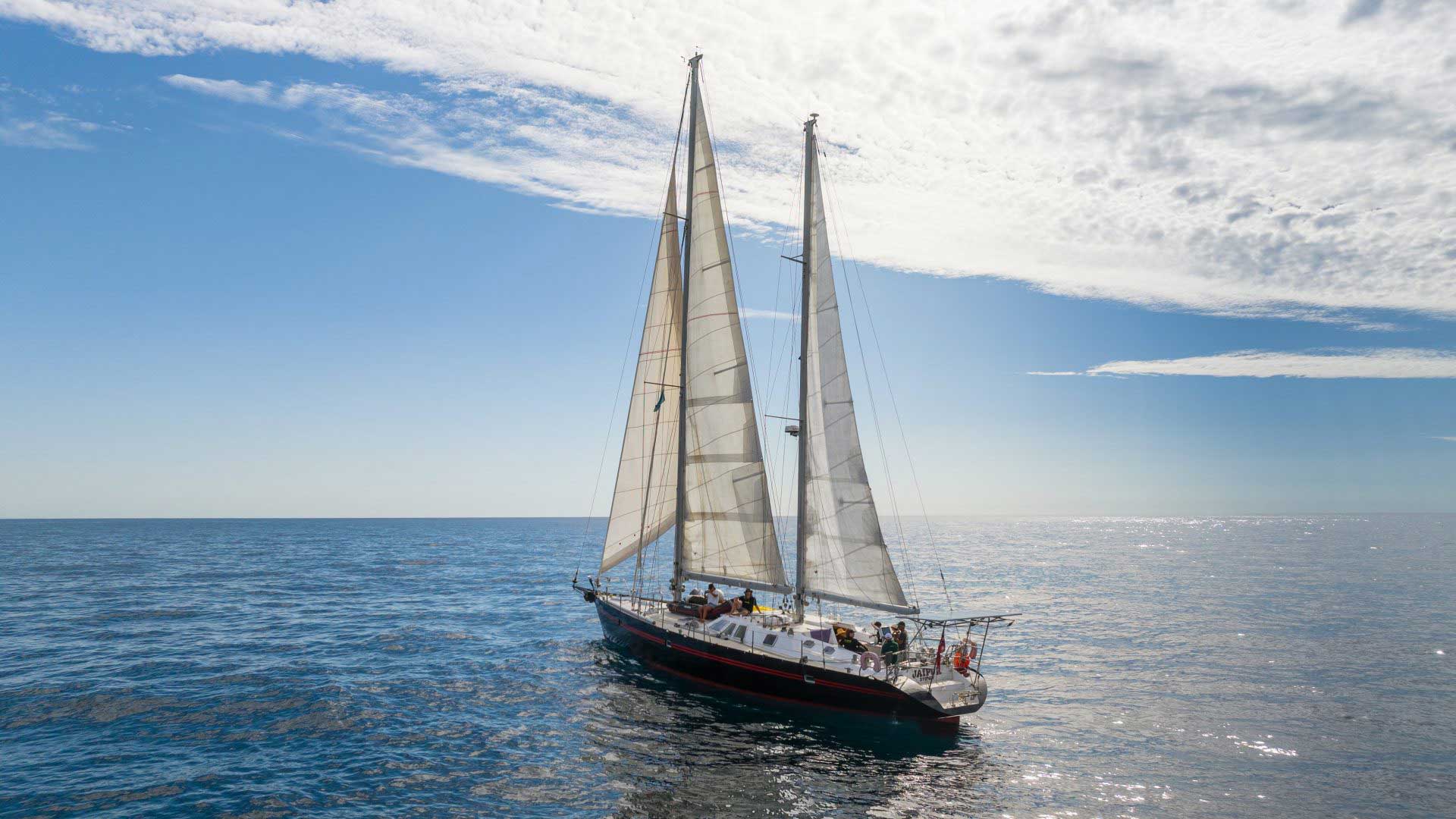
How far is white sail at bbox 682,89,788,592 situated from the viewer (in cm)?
3484

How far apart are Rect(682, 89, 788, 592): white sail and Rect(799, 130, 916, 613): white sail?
249cm

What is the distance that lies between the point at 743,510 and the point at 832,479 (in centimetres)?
468

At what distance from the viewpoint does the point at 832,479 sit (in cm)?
3266

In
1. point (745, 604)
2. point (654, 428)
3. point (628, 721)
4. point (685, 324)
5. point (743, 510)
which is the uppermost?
point (685, 324)

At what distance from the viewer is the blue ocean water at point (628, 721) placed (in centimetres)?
2289

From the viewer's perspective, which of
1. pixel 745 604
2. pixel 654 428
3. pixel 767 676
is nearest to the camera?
pixel 767 676

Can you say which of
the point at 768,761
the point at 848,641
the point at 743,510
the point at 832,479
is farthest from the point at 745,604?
the point at 768,761

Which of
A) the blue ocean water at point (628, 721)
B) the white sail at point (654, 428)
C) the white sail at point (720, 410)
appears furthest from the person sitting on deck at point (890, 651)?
the white sail at point (654, 428)

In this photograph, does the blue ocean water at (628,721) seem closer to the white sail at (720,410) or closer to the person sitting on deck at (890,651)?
the person sitting on deck at (890,651)

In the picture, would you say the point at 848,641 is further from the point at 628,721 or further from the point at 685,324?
the point at 685,324

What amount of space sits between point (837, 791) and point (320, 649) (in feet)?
→ 99.8

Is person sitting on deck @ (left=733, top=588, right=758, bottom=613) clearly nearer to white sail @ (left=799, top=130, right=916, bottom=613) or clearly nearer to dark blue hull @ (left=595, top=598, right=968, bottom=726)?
dark blue hull @ (left=595, top=598, right=968, bottom=726)

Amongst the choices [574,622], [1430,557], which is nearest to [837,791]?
[574,622]

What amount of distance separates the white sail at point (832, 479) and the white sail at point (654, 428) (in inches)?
307
